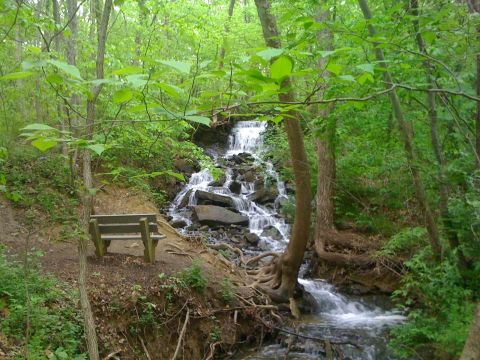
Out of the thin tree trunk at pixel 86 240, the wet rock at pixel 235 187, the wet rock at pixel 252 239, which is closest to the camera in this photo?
the thin tree trunk at pixel 86 240

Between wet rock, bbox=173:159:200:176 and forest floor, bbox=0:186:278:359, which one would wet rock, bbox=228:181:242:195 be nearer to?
wet rock, bbox=173:159:200:176

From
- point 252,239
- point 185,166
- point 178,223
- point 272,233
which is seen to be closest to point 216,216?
point 178,223

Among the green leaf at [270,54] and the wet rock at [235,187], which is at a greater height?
the green leaf at [270,54]

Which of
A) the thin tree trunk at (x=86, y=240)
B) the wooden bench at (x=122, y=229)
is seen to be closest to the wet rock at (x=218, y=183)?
the wooden bench at (x=122, y=229)

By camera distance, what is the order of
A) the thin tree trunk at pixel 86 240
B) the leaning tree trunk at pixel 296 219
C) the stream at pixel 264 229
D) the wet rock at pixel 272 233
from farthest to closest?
the wet rock at pixel 272 233
the leaning tree trunk at pixel 296 219
the stream at pixel 264 229
the thin tree trunk at pixel 86 240

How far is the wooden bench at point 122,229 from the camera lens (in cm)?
717

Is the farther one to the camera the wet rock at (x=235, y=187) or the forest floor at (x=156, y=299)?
the wet rock at (x=235, y=187)

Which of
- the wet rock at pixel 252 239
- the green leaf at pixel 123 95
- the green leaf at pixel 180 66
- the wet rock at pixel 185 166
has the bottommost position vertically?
the wet rock at pixel 252 239

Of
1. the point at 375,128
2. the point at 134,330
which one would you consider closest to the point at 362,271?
the point at 375,128

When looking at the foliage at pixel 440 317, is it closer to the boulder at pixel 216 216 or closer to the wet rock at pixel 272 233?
the wet rock at pixel 272 233

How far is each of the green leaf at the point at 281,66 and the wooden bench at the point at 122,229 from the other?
6.05m

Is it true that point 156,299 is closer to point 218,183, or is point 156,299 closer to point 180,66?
point 180,66

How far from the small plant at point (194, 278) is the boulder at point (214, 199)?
874 cm

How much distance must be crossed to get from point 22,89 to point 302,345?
28.1 ft
